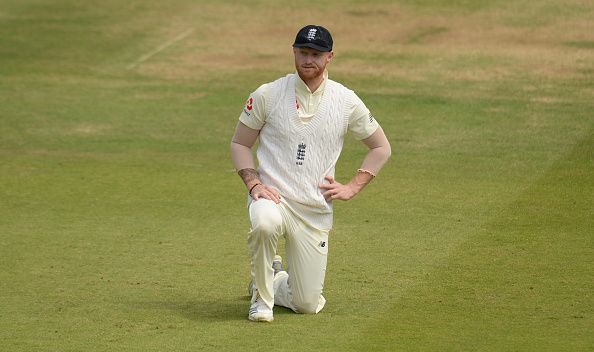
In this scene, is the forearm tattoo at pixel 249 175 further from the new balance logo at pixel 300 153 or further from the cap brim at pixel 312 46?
the cap brim at pixel 312 46

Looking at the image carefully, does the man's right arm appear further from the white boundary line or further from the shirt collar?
the white boundary line

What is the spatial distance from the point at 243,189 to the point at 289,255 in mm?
3665

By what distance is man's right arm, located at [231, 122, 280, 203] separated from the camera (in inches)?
312

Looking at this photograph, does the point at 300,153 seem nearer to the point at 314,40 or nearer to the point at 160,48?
the point at 314,40

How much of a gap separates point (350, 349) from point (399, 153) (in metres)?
5.95

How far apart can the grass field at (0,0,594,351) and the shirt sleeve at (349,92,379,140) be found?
1043 mm

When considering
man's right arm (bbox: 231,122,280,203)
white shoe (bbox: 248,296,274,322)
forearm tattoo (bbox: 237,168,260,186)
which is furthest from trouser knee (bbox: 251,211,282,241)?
white shoe (bbox: 248,296,274,322)

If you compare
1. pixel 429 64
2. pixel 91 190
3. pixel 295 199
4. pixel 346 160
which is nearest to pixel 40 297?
pixel 295 199

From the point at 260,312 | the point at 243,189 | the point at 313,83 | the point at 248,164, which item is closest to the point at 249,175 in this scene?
the point at 248,164

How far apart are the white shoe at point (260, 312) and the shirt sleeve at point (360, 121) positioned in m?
1.17

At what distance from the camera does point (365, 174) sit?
814cm

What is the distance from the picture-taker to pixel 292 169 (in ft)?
26.2

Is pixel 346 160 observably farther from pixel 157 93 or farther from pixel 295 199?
pixel 295 199

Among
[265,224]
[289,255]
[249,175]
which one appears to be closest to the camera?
[265,224]
